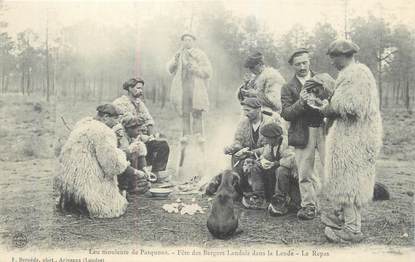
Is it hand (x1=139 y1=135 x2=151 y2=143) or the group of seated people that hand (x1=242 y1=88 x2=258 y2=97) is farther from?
the group of seated people

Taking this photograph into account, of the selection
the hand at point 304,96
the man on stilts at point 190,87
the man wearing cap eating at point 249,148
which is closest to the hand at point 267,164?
the man wearing cap eating at point 249,148

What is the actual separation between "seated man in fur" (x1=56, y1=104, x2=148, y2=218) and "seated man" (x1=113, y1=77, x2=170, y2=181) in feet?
2.98

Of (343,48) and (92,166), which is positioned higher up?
(343,48)

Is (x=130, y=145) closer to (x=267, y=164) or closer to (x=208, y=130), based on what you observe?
(x=208, y=130)

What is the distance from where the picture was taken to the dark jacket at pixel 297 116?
402 centimetres

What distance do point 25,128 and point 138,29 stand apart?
1597 mm

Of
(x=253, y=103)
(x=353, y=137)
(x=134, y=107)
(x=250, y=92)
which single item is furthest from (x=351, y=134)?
(x=134, y=107)

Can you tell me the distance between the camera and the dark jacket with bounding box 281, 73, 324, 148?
402cm

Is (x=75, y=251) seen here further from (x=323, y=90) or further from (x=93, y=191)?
(x=323, y=90)

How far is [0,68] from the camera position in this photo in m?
4.75

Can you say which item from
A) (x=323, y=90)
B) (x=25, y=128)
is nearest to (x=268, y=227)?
(x=323, y=90)

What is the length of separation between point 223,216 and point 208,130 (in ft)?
5.98

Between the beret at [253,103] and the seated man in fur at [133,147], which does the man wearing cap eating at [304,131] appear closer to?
the beret at [253,103]

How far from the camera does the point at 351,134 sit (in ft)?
12.0
